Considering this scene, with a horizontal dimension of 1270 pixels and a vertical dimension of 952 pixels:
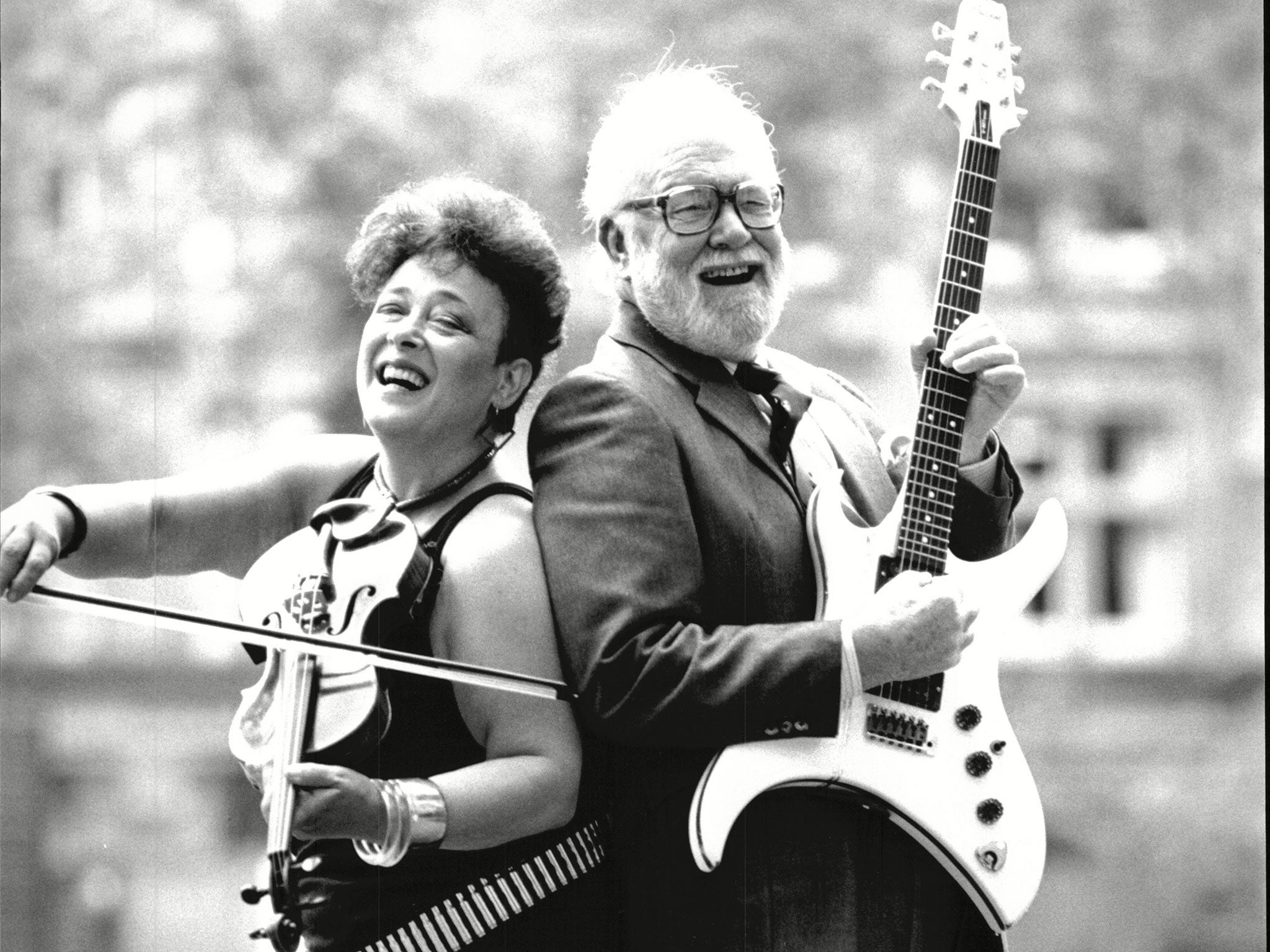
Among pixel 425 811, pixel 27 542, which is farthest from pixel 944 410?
pixel 27 542

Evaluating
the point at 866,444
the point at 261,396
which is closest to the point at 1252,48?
the point at 261,396

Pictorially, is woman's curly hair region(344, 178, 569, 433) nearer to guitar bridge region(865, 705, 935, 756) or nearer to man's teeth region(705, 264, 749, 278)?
man's teeth region(705, 264, 749, 278)

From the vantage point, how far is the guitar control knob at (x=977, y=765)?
6.99 ft

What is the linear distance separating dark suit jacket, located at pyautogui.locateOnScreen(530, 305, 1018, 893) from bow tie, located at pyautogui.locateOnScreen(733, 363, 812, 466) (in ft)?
0.06

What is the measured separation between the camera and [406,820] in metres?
1.85

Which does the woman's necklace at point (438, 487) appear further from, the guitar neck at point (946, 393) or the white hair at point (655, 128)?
the guitar neck at point (946, 393)

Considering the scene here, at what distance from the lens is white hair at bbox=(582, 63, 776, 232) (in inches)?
86.3

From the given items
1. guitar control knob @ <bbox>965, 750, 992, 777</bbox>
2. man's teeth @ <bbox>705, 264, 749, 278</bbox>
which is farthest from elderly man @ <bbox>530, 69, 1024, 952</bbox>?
guitar control knob @ <bbox>965, 750, 992, 777</bbox>

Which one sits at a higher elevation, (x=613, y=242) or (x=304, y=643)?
(x=613, y=242)

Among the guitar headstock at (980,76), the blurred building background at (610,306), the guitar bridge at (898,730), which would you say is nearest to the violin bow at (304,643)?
the guitar bridge at (898,730)

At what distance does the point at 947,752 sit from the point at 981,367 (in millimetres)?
430

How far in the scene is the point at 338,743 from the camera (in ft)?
6.16

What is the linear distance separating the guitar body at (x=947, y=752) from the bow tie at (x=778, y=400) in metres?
0.11

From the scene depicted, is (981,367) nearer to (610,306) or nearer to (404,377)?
(404,377)
